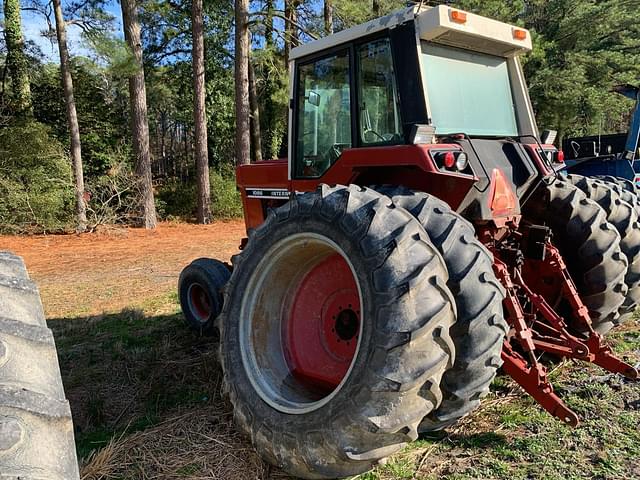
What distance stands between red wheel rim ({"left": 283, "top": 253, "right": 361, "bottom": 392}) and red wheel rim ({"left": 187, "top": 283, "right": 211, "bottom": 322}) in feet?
6.88

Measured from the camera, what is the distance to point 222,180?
19094 millimetres

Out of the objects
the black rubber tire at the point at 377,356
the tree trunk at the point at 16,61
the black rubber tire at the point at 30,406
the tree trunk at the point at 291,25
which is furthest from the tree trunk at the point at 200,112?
the black rubber tire at the point at 30,406

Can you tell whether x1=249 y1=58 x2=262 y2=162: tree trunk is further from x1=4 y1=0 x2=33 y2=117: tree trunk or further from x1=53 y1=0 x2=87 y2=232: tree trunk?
x1=4 y1=0 x2=33 y2=117: tree trunk

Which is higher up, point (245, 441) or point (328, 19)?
point (328, 19)

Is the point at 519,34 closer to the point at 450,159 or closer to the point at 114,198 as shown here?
the point at 450,159

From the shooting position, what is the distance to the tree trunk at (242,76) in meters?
15.0

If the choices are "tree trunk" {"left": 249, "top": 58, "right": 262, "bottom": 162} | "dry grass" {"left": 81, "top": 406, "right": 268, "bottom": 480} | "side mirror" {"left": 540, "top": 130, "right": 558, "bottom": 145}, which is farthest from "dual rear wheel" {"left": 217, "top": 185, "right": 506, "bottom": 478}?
"tree trunk" {"left": 249, "top": 58, "right": 262, "bottom": 162}

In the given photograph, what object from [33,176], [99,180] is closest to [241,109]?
[99,180]

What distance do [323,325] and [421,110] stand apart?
1.49m

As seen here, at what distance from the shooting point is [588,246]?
387cm

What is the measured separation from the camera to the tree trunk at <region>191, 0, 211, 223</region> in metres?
15.3

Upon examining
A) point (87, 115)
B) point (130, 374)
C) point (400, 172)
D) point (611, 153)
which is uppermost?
point (87, 115)

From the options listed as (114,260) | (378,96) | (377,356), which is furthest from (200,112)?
(377,356)

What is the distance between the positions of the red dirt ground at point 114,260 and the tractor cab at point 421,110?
12.7ft
